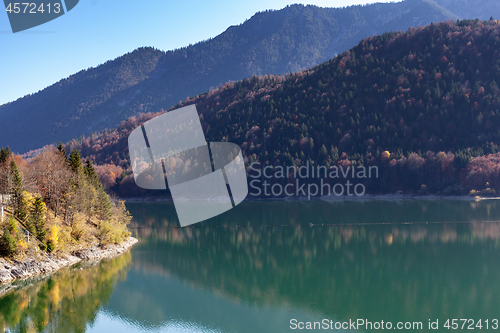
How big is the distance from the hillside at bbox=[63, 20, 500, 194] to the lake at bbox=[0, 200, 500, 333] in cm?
5477

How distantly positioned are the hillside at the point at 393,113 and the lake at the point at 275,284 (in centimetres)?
5477

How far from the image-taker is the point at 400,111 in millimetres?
138625

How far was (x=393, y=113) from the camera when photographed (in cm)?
13975

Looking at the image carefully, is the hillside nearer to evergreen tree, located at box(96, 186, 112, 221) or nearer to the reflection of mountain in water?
the reflection of mountain in water

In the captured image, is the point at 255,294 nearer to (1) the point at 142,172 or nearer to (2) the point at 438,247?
(2) the point at 438,247

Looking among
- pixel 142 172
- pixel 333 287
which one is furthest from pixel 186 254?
pixel 142 172

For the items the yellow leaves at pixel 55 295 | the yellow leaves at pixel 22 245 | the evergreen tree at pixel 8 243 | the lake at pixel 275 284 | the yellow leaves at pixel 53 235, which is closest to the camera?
the lake at pixel 275 284

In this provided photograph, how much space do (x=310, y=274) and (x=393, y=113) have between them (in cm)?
11230

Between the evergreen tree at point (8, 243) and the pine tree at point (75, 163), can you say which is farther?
the pine tree at point (75, 163)

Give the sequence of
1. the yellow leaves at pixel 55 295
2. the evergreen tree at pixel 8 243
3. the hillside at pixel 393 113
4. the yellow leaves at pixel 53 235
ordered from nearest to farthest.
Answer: the yellow leaves at pixel 55 295, the evergreen tree at pixel 8 243, the yellow leaves at pixel 53 235, the hillside at pixel 393 113

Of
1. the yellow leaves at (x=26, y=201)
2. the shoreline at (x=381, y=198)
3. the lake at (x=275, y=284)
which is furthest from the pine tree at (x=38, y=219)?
the shoreline at (x=381, y=198)

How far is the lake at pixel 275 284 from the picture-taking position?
2769 cm

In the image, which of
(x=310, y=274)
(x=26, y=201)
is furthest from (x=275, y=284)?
(x=26, y=201)

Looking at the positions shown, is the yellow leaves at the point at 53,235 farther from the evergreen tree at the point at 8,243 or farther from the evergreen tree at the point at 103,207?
the evergreen tree at the point at 103,207
